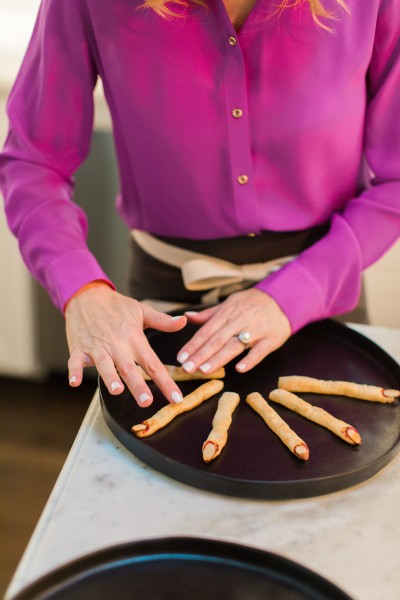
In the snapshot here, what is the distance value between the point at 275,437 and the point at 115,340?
0.26 metres

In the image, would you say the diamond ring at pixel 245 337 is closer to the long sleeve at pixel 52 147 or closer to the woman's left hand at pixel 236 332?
the woman's left hand at pixel 236 332

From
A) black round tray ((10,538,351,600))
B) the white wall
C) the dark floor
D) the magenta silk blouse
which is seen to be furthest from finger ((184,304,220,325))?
the white wall

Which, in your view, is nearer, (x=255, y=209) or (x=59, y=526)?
(x=59, y=526)

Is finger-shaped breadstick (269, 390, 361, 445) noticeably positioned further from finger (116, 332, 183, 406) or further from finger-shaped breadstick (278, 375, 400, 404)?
finger (116, 332, 183, 406)

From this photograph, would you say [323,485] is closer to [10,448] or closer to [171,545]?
[171,545]

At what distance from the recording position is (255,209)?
4.04 feet

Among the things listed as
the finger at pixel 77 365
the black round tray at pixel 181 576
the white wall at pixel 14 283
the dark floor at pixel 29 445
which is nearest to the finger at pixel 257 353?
the finger at pixel 77 365

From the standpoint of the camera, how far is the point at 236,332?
1049 mm

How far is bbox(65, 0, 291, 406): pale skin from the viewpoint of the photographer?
940 mm

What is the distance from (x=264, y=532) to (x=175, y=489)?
12 cm

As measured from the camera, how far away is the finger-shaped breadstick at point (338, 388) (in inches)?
37.1

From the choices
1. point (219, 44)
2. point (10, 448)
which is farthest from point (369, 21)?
point (10, 448)

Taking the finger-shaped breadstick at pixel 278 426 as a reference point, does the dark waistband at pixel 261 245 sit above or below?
below

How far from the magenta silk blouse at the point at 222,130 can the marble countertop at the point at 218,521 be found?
0.34m
